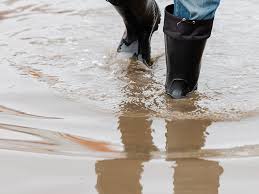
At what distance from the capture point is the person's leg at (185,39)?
2217 millimetres

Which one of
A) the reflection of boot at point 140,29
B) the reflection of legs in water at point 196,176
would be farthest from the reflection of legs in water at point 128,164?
the reflection of boot at point 140,29

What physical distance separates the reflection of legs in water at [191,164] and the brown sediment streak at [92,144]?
20 centimetres

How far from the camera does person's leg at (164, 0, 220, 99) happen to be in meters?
2.22

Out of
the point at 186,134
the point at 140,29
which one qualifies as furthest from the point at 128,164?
the point at 140,29

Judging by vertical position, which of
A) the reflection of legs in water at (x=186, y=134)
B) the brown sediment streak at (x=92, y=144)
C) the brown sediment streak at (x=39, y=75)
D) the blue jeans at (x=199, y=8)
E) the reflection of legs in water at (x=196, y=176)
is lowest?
the brown sediment streak at (x=39, y=75)

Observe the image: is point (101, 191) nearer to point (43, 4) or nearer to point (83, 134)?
point (83, 134)

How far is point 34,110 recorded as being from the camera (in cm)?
221

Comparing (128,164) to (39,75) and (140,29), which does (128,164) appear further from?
(140,29)

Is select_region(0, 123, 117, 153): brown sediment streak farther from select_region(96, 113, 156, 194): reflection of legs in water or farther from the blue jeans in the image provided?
the blue jeans

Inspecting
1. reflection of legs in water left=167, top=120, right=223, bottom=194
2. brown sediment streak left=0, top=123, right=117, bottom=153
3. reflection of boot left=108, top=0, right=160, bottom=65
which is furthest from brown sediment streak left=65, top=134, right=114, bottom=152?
reflection of boot left=108, top=0, right=160, bottom=65

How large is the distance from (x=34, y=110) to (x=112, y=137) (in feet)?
1.19

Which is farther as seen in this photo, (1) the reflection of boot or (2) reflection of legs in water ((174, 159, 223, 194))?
(1) the reflection of boot

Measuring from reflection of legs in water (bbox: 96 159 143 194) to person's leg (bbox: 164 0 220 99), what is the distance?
0.62m

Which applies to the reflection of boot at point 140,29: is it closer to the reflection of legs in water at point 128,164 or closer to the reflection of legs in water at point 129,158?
the reflection of legs in water at point 129,158
